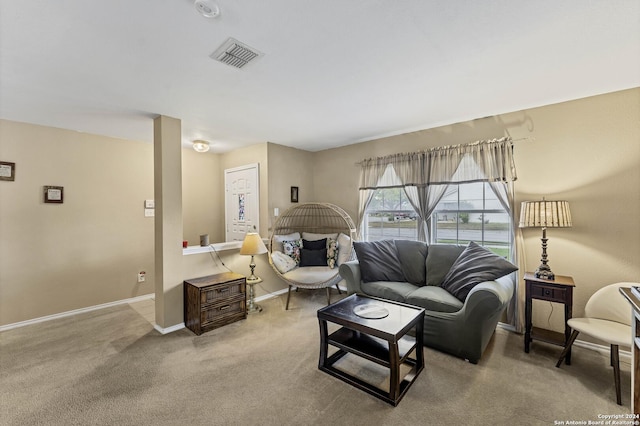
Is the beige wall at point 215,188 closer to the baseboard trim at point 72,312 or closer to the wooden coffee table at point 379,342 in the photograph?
the baseboard trim at point 72,312

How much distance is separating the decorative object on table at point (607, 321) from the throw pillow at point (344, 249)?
8.04 feet

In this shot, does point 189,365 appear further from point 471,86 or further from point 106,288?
point 471,86

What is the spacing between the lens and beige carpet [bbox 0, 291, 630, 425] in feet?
5.85

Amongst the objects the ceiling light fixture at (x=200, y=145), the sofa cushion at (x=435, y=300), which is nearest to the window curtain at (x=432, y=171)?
the sofa cushion at (x=435, y=300)

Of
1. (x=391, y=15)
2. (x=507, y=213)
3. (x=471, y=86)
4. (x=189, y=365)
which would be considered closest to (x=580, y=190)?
A: (x=507, y=213)

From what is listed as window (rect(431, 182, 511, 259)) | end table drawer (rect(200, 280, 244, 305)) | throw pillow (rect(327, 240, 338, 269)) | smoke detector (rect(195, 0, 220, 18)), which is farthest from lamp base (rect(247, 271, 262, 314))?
smoke detector (rect(195, 0, 220, 18))

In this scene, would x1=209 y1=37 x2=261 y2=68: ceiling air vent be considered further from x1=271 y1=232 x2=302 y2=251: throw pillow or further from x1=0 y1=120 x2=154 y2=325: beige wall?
x1=0 y1=120 x2=154 y2=325: beige wall

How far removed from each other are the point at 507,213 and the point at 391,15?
257 centimetres

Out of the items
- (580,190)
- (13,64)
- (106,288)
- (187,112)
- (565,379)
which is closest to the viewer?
(13,64)

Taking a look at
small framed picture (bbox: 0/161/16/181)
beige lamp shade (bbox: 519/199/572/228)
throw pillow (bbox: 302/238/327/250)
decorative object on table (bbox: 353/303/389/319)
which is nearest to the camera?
→ decorative object on table (bbox: 353/303/389/319)

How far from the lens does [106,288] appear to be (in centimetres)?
383

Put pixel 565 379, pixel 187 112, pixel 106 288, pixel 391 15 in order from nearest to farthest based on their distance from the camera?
pixel 391 15 → pixel 565 379 → pixel 187 112 → pixel 106 288

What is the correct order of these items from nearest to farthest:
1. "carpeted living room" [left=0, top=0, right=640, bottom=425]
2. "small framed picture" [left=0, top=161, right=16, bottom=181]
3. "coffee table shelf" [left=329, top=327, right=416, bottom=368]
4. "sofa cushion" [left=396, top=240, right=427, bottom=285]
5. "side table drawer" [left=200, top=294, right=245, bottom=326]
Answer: "carpeted living room" [left=0, top=0, right=640, bottom=425]
"coffee table shelf" [left=329, top=327, right=416, bottom=368]
"side table drawer" [left=200, top=294, right=245, bottom=326]
"small framed picture" [left=0, top=161, right=16, bottom=181]
"sofa cushion" [left=396, top=240, right=427, bottom=285]

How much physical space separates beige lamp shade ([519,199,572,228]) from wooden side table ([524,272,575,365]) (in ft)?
1.68
